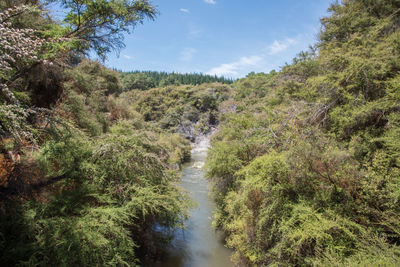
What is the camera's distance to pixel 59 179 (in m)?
6.79

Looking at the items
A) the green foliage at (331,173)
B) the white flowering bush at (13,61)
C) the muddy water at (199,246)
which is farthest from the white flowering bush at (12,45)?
the muddy water at (199,246)

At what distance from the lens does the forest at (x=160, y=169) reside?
17.1ft

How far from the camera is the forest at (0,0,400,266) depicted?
5.22 meters

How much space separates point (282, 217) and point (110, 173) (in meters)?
6.44

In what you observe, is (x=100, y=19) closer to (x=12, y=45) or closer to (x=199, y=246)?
(x=12, y=45)

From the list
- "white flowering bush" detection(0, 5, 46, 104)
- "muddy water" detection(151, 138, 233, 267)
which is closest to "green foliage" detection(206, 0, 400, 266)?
"muddy water" detection(151, 138, 233, 267)

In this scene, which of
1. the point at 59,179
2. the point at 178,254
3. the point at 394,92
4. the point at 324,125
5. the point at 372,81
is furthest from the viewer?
the point at 178,254

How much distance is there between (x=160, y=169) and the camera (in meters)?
8.99

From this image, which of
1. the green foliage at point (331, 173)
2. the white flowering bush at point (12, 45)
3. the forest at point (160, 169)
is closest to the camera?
the white flowering bush at point (12, 45)

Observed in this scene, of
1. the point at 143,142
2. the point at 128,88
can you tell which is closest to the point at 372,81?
the point at 143,142

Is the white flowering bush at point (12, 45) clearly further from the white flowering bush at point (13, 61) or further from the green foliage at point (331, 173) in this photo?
the green foliage at point (331, 173)

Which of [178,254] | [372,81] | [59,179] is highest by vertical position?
[372,81]

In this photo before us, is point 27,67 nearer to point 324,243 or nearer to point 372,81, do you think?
point 324,243

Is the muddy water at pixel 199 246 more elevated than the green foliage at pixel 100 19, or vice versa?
the green foliage at pixel 100 19
